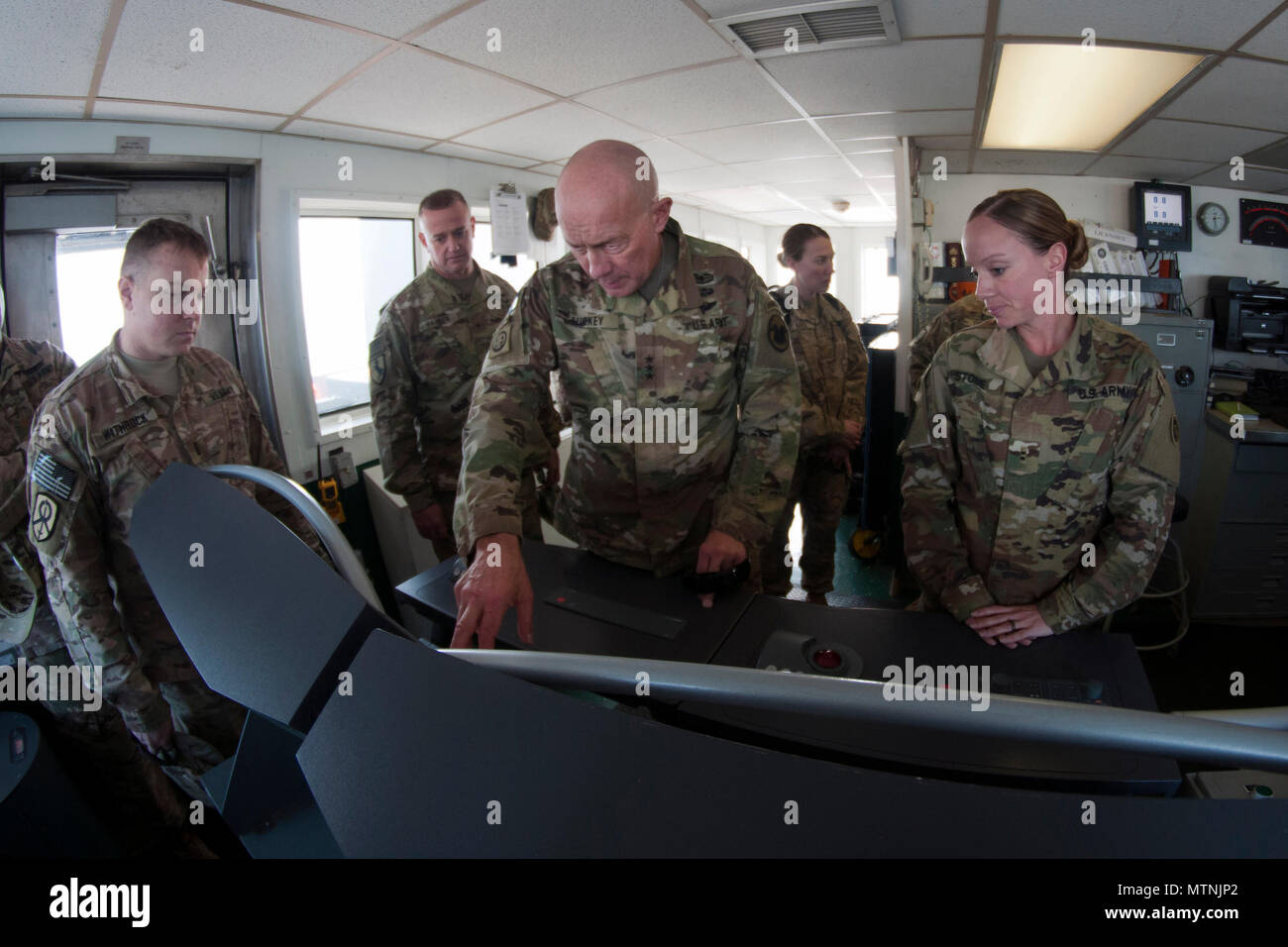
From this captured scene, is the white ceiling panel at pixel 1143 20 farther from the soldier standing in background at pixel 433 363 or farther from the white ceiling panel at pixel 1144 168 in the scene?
the soldier standing in background at pixel 433 363

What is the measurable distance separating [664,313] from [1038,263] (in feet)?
2.73

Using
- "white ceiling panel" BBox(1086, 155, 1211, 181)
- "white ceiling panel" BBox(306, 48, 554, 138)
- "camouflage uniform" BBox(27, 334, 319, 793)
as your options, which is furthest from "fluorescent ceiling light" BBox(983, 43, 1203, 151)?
"camouflage uniform" BBox(27, 334, 319, 793)

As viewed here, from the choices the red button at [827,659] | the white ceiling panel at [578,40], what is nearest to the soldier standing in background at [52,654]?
the white ceiling panel at [578,40]

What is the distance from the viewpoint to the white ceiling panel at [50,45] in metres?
1.44

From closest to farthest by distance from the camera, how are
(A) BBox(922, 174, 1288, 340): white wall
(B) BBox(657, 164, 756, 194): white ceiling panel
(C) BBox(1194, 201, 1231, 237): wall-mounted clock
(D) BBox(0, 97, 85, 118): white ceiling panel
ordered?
(D) BBox(0, 97, 85, 118): white ceiling panel
(A) BBox(922, 174, 1288, 340): white wall
(C) BBox(1194, 201, 1231, 237): wall-mounted clock
(B) BBox(657, 164, 756, 194): white ceiling panel

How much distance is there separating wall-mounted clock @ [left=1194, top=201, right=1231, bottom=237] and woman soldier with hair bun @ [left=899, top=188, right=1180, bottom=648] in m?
4.35

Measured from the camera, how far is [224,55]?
1.87 meters

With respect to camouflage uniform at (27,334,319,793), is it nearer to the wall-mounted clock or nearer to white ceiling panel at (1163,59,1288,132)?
white ceiling panel at (1163,59,1288,132)

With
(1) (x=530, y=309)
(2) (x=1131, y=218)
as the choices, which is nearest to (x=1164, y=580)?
Answer: (2) (x=1131, y=218)

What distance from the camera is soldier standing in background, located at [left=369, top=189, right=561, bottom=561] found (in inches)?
98.8

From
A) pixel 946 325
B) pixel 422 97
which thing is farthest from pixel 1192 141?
pixel 422 97

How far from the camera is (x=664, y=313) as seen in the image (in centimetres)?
146
